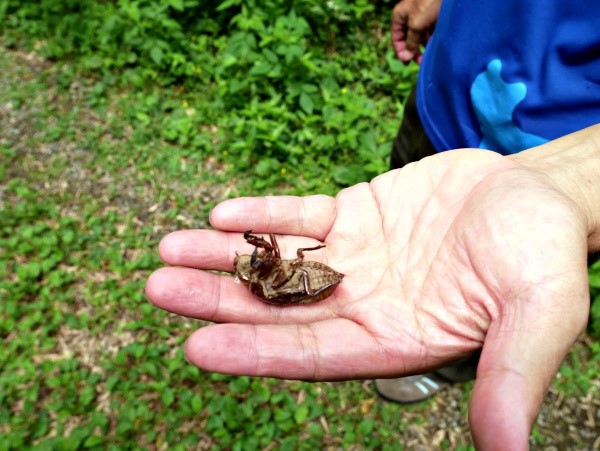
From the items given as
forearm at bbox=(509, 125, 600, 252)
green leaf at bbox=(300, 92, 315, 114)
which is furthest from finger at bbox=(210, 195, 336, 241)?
green leaf at bbox=(300, 92, 315, 114)

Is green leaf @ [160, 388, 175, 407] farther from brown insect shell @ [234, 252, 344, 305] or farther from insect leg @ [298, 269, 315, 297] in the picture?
insect leg @ [298, 269, 315, 297]

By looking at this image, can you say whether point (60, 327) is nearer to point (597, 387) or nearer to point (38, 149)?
point (38, 149)

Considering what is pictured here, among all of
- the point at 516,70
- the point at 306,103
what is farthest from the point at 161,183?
the point at 516,70

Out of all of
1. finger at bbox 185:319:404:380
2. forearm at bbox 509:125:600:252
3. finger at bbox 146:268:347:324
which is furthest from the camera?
finger at bbox 146:268:347:324

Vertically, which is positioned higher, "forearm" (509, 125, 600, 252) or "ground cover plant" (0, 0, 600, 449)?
"forearm" (509, 125, 600, 252)

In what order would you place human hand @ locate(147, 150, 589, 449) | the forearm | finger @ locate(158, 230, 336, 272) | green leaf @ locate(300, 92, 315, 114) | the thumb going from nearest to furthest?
the thumb → human hand @ locate(147, 150, 589, 449) → the forearm → finger @ locate(158, 230, 336, 272) → green leaf @ locate(300, 92, 315, 114)

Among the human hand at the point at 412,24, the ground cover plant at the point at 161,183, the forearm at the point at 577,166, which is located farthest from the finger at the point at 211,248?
the human hand at the point at 412,24

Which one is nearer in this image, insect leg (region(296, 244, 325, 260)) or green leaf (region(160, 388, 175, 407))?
insect leg (region(296, 244, 325, 260))
